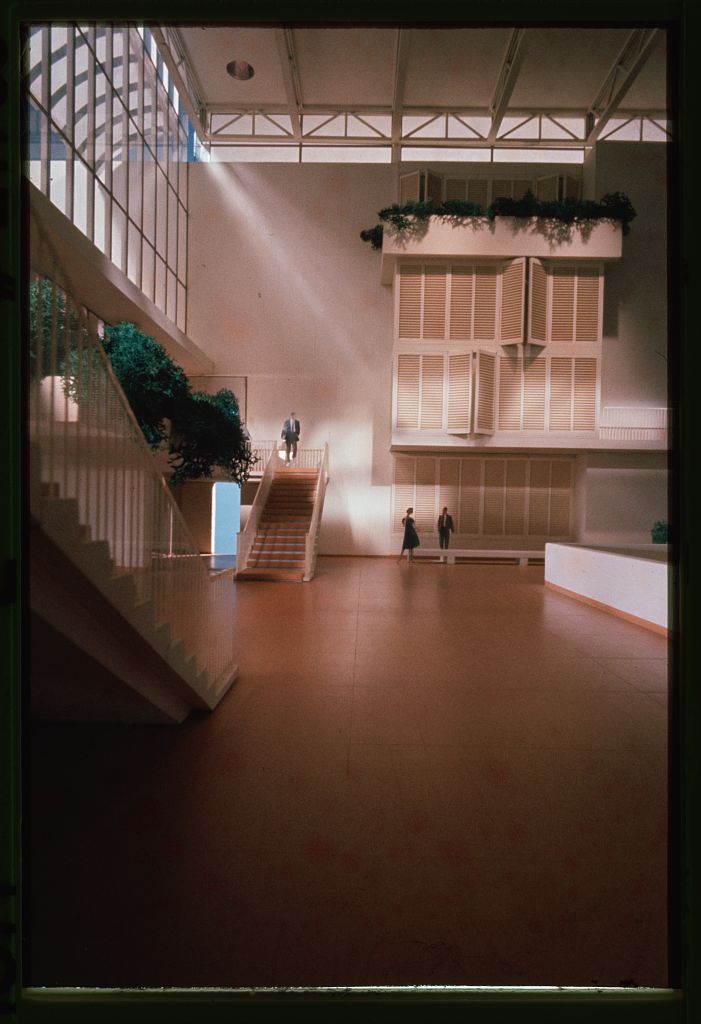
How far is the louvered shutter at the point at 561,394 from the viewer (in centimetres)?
1747

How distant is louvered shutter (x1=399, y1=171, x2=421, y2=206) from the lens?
708 inches

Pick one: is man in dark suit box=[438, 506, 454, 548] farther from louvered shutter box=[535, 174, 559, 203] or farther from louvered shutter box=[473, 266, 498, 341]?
louvered shutter box=[535, 174, 559, 203]

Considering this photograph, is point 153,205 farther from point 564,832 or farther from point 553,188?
point 564,832

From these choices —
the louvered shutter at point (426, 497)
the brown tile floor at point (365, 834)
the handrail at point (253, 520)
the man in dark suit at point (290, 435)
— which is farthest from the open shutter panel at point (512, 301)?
the brown tile floor at point (365, 834)

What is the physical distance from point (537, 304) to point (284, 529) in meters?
9.38

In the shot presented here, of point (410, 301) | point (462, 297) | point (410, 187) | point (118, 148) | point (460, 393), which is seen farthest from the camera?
point (410, 187)

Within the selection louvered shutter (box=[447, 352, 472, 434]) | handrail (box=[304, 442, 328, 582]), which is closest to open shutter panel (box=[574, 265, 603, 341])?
louvered shutter (box=[447, 352, 472, 434])

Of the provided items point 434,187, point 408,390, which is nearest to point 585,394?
point 408,390

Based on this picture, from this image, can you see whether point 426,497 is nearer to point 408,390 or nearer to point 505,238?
point 408,390

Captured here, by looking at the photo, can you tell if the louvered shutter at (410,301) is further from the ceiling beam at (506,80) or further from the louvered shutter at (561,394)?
the ceiling beam at (506,80)

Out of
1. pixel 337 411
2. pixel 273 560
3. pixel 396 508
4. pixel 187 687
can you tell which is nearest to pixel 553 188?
pixel 337 411

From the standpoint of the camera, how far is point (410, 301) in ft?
58.1

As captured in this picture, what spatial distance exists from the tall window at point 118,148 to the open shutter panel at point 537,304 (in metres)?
9.75

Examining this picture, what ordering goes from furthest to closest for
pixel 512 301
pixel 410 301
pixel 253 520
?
pixel 410 301
pixel 512 301
pixel 253 520
